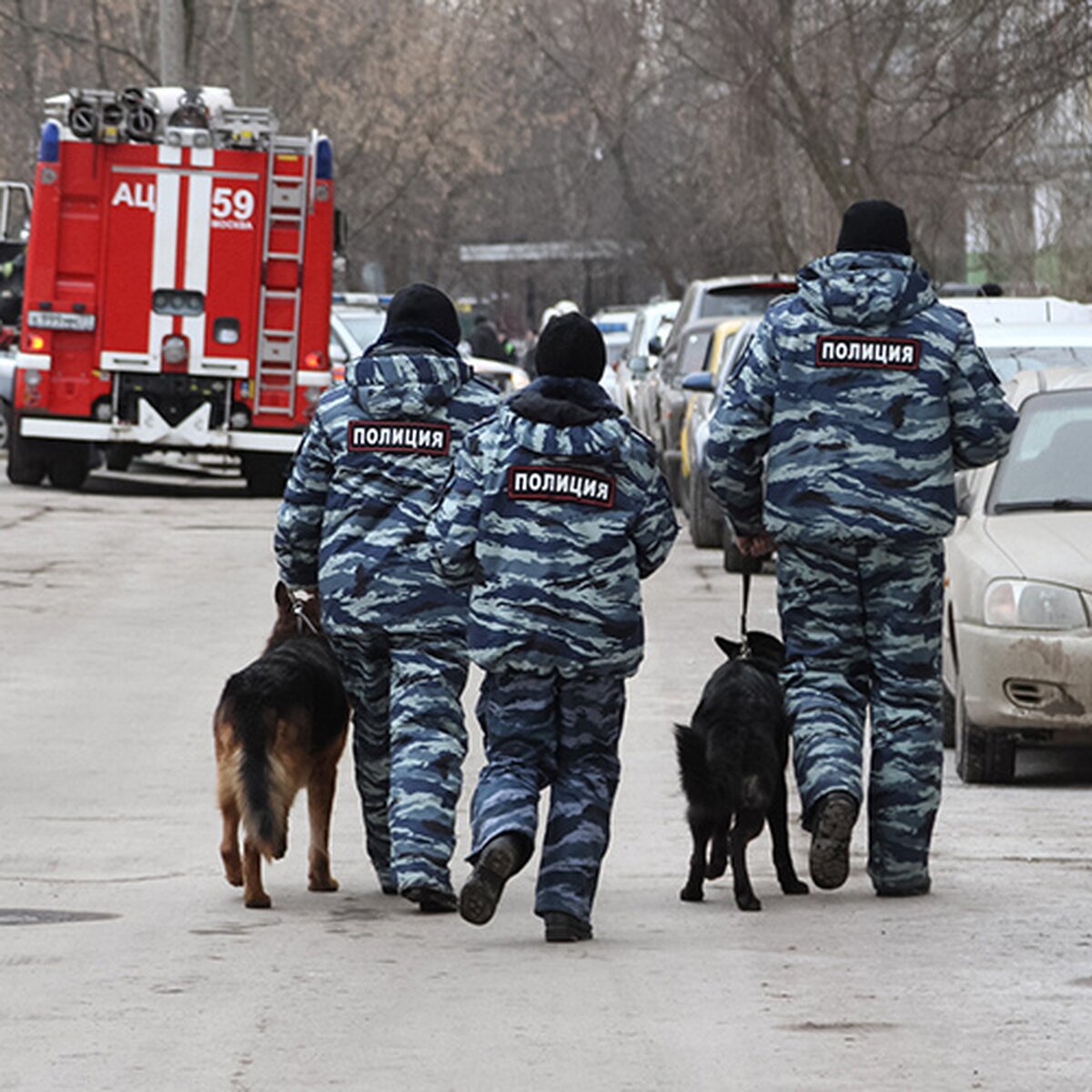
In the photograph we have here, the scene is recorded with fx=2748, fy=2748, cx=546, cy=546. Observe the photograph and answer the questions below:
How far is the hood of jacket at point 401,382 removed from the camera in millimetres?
7695

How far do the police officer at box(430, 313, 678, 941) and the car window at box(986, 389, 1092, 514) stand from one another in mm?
3765

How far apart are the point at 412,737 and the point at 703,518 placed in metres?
13.1

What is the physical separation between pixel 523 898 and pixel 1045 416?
3.90 m

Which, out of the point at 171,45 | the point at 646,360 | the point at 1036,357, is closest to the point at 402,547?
the point at 1036,357

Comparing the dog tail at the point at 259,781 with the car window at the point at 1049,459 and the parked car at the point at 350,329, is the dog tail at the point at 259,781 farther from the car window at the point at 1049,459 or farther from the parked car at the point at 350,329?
the parked car at the point at 350,329

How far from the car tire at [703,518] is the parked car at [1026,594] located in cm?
901

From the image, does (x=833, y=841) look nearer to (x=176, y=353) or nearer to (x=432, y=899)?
(x=432, y=899)

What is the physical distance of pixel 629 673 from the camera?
7289mm

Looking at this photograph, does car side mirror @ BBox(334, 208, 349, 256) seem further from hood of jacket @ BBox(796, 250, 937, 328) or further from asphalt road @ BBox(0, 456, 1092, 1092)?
hood of jacket @ BBox(796, 250, 937, 328)

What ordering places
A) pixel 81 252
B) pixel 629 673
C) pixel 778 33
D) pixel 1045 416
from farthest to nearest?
pixel 778 33 < pixel 81 252 < pixel 1045 416 < pixel 629 673

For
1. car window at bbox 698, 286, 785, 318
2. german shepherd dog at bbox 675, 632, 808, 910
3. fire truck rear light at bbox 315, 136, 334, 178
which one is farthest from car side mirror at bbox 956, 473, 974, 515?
car window at bbox 698, 286, 785, 318

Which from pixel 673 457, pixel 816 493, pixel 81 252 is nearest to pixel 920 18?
pixel 673 457

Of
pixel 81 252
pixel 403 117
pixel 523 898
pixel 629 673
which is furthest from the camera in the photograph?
pixel 403 117

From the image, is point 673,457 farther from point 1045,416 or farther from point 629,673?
point 629,673
